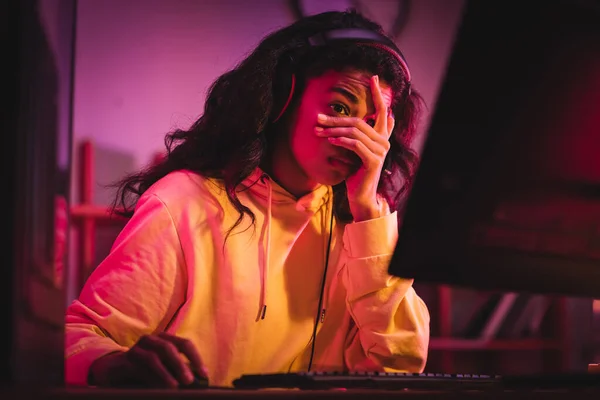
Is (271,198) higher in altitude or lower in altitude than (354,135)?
lower

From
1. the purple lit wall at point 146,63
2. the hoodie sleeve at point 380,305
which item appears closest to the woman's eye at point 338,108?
the hoodie sleeve at point 380,305

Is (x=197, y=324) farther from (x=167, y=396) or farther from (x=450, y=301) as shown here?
(x=450, y=301)

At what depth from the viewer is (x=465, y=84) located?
0.57 m

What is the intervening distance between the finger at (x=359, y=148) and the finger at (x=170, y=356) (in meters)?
0.72

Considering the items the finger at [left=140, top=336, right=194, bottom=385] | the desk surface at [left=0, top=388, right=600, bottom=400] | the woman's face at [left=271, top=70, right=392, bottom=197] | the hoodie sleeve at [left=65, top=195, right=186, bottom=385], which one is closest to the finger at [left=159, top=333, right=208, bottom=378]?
the finger at [left=140, top=336, right=194, bottom=385]

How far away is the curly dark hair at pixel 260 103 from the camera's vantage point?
1.39m

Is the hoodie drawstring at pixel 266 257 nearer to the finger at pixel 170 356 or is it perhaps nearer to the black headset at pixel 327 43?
the black headset at pixel 327 43

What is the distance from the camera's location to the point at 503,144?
0.59 m

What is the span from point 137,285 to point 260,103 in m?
0.47

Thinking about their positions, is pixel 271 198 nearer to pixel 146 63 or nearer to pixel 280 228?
pixel 280 228

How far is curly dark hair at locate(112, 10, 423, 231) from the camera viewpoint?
139 centimetres

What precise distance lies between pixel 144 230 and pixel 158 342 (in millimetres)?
634

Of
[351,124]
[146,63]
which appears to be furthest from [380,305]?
[146,63]

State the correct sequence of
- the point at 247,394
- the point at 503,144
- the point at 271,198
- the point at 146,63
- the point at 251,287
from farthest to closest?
1. the point at 146,63
2. the point at 271,198
3. the point at 251,287
4. the point at 503,144
5. the point at 247,394
